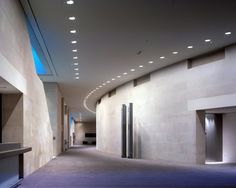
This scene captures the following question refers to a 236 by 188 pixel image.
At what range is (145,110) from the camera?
22.1 meters

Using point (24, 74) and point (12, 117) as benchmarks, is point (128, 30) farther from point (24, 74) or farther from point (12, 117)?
point (12, 117)

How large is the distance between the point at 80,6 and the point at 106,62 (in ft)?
25.6

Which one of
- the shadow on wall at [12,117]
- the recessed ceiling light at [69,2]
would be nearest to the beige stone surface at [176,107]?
the recessed ceiling light at [69,2]

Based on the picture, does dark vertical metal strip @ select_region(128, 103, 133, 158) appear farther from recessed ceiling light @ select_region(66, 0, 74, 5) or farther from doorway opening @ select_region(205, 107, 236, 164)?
recessed ceiling light @ select_region(66, 0, 74, 5)

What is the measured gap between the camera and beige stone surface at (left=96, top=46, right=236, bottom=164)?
616 inches

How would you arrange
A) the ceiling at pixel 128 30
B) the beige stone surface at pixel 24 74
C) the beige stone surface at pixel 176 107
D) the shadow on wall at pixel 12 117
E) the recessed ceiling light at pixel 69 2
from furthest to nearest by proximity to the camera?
1. the beige stone surface at pixel 176 107
2. the shadow on wall at pixel 12 117
3. the ceiling at pixel 128 30
4. the recessed ceiling light at pixel 69 2
5. the beige stone surface at pixel 24 74

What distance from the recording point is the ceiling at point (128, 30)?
34.3 ft

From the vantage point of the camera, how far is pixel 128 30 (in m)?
12.7

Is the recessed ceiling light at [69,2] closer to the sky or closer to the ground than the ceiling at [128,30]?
closer to the sky

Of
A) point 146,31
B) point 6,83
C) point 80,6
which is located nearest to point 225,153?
point 146,31

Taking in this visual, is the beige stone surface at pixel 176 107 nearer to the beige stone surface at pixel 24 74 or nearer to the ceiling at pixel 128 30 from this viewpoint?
the ceiling at pixel 128 30

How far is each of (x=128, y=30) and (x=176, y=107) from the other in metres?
6.78

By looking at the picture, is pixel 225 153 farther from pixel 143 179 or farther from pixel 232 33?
pixel 143 179

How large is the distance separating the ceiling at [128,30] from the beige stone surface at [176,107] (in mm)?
850
